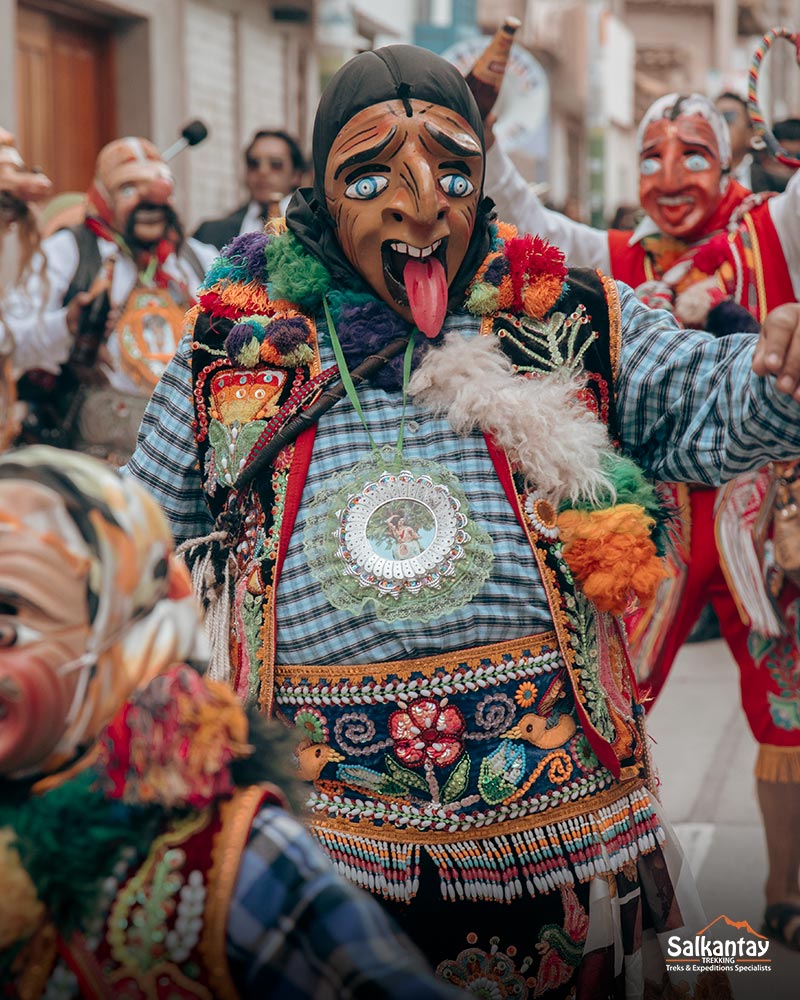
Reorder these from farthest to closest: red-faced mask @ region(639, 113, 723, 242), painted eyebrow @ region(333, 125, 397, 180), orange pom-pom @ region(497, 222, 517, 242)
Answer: red-faced mask @ region(639, 113, 723, 242), orange pom-pom @ region(497, 222, 517, 242), painted eyebrow @ region(333, 125, 397, 180)

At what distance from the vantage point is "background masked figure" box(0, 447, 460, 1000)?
4.59ft

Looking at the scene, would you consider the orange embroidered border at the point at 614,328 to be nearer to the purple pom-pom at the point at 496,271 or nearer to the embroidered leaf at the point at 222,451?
the purple pom-pom at the point at 496,271

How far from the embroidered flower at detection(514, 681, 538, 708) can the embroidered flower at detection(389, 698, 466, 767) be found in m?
0.09

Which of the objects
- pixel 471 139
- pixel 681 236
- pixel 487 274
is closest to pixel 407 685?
pixel 487 274

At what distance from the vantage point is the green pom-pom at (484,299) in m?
2.52

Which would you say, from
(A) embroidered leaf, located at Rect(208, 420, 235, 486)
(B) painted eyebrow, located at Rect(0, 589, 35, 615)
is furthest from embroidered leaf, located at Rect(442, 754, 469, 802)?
(B) painted eyebrow, located at Rect(0, 589, 35, 615)

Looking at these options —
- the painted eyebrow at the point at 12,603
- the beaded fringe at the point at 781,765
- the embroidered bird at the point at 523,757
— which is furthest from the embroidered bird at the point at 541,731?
the beaded fringe at the point at 781,765

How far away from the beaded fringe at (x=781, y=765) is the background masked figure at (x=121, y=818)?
A: 285 cm

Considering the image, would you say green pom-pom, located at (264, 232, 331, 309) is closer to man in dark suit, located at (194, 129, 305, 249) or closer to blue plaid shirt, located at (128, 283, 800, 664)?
blue plaid shirt, located at (128, 283, 800, 664)

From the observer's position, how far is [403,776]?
7.68 feet

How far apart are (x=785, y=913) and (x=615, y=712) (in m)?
1.88

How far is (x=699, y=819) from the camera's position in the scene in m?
4.99

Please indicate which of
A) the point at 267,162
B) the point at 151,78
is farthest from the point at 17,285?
the point at 151,78

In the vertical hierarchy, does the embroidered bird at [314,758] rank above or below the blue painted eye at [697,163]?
below
